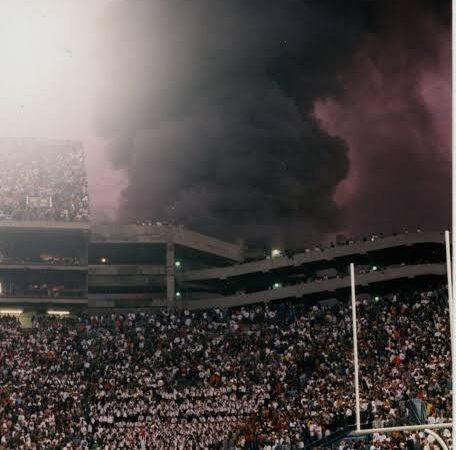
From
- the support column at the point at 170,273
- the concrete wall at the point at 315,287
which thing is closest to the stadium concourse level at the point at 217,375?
the concrete wall at the point at 315,287

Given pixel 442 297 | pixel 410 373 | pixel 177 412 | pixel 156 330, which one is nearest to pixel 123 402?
pixel 177 412

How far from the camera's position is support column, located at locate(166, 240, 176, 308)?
204 feet

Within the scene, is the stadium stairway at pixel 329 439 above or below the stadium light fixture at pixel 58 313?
below

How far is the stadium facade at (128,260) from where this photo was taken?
192ft

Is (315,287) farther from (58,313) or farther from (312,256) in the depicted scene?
(58,313)

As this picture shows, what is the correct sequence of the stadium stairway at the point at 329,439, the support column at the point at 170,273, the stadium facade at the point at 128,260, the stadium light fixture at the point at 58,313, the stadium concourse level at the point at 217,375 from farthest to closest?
the support column at the point at 170,273
the stadium light fixture at the point at 58,313
the stadium facade at the point at 128,260
the stadium concourse level at the point at 217,375
the stadium stairway at the point at 329,439

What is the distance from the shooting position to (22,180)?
61719 millimetres

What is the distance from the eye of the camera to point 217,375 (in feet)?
150

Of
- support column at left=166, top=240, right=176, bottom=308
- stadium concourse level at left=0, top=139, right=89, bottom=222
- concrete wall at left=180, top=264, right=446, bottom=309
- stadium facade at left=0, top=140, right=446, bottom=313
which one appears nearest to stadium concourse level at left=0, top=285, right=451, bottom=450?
concrete wall at left=180, top=264, right=446, bottom=309

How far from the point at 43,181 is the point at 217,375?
870 inches

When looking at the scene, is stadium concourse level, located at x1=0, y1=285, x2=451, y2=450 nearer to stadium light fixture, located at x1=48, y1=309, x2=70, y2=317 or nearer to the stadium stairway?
the stadium stairway

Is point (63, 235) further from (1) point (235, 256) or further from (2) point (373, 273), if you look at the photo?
(2) point (373, 273)

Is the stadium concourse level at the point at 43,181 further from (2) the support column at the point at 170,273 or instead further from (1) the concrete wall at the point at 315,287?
(1) the concrete wall at the point at 315,287

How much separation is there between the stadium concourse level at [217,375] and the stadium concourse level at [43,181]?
8091 mm
